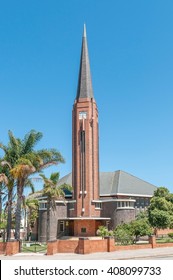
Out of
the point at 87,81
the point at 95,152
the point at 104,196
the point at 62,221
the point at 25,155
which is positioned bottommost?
the point at 62,221

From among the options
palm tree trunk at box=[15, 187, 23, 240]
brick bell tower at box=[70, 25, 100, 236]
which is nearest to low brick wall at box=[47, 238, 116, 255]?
palm tree trunk at box=[15, 187, 23, 240]

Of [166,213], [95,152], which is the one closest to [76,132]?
[95,152]

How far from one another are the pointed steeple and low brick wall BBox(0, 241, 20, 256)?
35.8m

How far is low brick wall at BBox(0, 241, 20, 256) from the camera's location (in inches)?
1064

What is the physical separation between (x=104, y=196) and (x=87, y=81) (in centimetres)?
2120

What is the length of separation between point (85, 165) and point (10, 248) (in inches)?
1118

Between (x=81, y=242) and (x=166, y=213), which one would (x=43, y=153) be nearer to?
(x=81, y=242)

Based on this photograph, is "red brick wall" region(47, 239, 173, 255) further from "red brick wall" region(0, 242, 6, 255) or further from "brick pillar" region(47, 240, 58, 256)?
"red brick wall" region(0, 242, 6, 255)

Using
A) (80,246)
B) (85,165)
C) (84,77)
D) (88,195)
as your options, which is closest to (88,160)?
(85,165)

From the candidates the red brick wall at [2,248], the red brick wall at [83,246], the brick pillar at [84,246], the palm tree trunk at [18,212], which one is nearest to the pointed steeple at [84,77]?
the palm tree trunk at [18,212]

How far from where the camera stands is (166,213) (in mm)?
44219

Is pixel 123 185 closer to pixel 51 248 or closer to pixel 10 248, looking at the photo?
pixel 51 248

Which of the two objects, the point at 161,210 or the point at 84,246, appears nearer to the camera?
the point at 84,246

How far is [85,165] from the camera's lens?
Result: 54375mm
